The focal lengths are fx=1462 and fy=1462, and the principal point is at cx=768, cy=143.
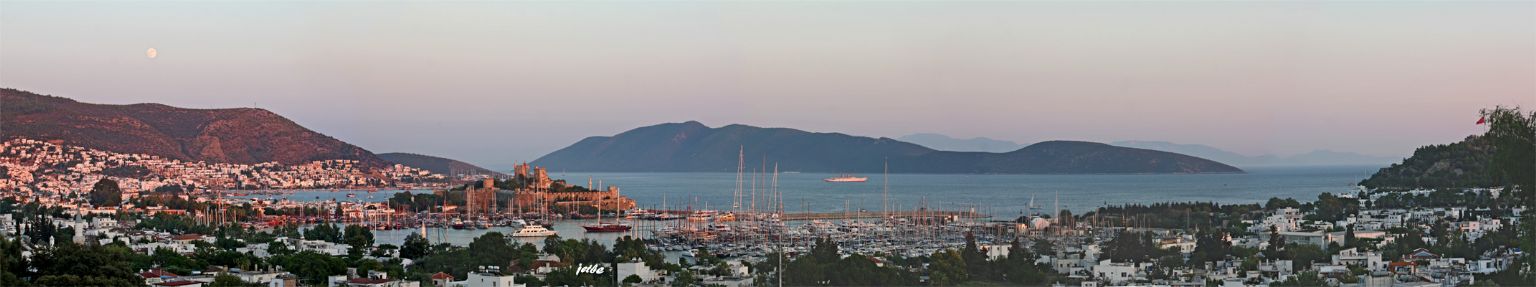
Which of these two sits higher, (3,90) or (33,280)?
(3,90)

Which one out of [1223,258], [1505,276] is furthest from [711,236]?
[1505,276]

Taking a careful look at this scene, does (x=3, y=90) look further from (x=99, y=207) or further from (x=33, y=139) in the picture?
(x=99, y=207)

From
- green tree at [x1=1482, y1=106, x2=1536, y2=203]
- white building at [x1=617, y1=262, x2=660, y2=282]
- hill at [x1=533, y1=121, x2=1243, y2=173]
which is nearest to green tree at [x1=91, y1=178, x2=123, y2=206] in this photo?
white building at [x1=617, y1=262, x2=660, y2=282]

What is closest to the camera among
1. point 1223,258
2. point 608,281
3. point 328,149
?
point 608,281

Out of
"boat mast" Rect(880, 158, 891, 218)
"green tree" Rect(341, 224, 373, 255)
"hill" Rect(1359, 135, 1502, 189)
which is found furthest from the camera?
"boat mast" Rect(880, 158, 891, 218)

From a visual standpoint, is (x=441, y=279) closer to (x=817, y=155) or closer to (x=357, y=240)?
(x=357, y=240)

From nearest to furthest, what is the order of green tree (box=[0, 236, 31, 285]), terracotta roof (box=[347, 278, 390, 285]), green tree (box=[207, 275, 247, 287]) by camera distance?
green tree (box=[0, 236, 31, 285]) → green tree (box=[207, 275, 247, 287]) → terracotta roof (box=[347, 278, 390, 285])

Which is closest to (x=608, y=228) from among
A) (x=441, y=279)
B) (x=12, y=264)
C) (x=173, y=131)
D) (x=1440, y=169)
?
(x=1440, y=169)

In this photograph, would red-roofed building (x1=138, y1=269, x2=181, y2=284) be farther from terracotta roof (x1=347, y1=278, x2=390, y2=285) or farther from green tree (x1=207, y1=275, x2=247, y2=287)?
terracotta roof (x1=347, y1=278, x2=390, y2=285)
